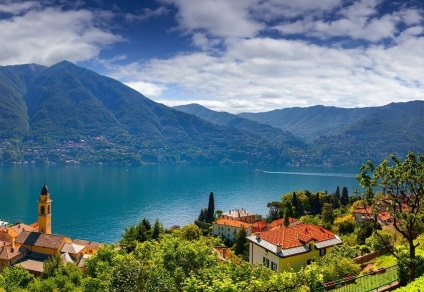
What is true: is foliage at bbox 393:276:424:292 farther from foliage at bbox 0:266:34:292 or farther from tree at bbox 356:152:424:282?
foliage at bbox 0:266:34:292

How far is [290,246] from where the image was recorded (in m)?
25.5

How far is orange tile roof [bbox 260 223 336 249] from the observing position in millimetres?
25969

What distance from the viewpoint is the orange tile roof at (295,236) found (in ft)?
85.2

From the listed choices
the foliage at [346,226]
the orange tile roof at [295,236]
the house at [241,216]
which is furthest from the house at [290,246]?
the house at [241,216]

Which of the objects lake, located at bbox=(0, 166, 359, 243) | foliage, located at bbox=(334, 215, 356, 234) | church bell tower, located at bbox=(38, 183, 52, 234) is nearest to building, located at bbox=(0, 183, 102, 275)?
church bell tower, located at bbox=(38, 183, 52, 234)

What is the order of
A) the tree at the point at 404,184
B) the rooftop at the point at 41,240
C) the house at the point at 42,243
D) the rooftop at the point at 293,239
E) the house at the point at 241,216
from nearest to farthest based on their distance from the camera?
the tree at the point at 404,184 → the rooftop at the point at 293,239 → the house at the point at 42,243 → the rooftop at the point at 41,240 → the house at the point at 241,216

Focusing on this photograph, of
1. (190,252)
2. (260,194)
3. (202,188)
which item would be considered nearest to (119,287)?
(190,252)

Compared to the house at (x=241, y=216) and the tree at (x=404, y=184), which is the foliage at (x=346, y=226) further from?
the tree at (x=404, y=184)

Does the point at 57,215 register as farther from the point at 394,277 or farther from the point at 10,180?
the point at 394,277

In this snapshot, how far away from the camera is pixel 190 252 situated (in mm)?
16656

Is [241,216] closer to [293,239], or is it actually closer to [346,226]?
[346,226]

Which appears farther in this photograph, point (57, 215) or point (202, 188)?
point (202, 188)

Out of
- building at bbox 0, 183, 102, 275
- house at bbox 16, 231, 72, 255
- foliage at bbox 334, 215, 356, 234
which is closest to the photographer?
building at bbox 0, 183, 102, 275

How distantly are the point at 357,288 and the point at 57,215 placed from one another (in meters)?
87.3
